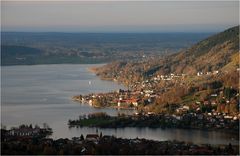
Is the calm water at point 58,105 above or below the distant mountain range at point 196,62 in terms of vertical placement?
below

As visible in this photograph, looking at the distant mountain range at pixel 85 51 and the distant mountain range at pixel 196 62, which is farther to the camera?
the distant mountain range at pixel 85 51

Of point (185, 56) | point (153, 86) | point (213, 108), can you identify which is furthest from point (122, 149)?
point (185, 56)

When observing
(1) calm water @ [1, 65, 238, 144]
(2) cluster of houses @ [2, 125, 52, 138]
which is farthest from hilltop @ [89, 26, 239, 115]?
(2) cluster of houses @ [2, 125, 52, 138]

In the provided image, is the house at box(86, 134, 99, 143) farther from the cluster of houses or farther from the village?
the village

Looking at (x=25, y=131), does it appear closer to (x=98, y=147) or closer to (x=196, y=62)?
(x=98, y=147)

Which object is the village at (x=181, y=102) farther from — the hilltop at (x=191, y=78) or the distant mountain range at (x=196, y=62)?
the distant mountain range at (x=196, y=62)

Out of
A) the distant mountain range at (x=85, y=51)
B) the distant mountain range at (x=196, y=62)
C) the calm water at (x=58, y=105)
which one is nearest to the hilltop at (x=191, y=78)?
the distant mountain range at (x=196, y=62)

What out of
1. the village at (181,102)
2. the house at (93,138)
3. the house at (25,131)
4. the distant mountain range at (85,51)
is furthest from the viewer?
the distant mountain range at (85,51)
